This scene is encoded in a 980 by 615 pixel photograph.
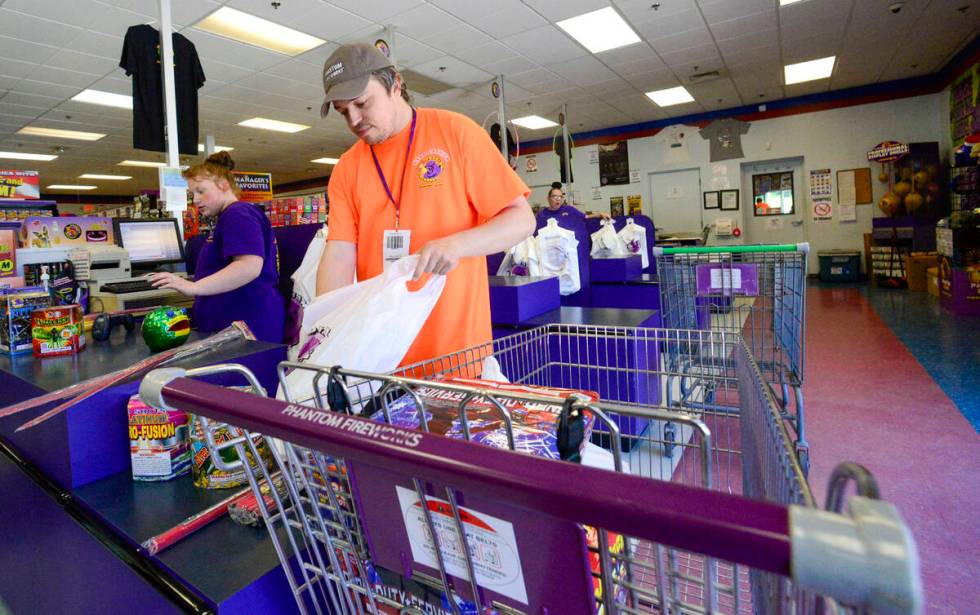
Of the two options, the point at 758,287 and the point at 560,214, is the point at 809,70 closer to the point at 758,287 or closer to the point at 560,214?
the point at 560,214

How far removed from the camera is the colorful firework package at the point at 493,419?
0.71m

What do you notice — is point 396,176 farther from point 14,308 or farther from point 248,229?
point 14,308

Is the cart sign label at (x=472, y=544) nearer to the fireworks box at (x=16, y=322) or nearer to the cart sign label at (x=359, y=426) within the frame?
the cart sign label at (x=359, y=426)

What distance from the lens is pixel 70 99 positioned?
24.6ft

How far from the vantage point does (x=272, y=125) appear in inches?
384

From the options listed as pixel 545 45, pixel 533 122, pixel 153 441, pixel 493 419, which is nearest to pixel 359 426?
pixel 493 419

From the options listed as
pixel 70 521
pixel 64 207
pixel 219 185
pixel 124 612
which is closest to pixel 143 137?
pixel 219 185

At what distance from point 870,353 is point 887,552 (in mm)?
5307

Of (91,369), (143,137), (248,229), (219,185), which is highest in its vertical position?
(143,137)

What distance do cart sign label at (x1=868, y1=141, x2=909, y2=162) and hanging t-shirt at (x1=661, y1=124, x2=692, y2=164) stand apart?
3195 mm

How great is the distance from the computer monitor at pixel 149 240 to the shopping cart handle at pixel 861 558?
475 centimetres

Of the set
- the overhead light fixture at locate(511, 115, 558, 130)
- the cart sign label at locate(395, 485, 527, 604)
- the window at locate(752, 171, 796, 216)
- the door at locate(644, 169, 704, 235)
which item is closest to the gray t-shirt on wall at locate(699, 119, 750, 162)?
the door at locate(644, 169, 704, 235)

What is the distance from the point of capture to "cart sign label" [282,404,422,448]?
43 cm

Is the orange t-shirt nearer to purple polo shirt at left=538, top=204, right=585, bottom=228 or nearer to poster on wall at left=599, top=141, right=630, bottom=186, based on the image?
purple polo shirt at left=538, top=204, right=585, bottom=228
